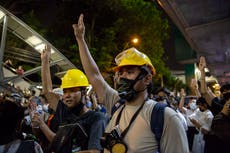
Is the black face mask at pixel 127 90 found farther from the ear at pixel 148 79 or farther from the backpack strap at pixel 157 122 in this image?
the backpack strap at pixel 157 122

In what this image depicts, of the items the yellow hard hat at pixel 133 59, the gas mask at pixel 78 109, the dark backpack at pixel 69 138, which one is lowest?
the dark backpack at pixel 69 138

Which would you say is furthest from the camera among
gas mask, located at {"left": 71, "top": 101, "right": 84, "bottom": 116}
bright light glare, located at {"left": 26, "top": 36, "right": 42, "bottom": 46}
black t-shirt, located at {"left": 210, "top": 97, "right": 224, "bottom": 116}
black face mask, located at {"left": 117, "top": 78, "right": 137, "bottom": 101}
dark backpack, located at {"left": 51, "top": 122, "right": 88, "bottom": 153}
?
bright light glare, located at {"left": 26, "top": 36, "right": 42, "bottom": 46}

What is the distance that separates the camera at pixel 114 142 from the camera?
2203 millimetres

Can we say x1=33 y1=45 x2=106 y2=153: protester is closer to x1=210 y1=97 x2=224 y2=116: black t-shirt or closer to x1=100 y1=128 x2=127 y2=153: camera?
x1=100 y1=128 x2=127 y2=153: camera

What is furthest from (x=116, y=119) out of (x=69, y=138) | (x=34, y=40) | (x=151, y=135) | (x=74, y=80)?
(x=34, y=40)

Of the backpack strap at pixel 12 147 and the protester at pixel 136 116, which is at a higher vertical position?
the protester at pixel 136 116

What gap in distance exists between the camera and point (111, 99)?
2783 millimetres

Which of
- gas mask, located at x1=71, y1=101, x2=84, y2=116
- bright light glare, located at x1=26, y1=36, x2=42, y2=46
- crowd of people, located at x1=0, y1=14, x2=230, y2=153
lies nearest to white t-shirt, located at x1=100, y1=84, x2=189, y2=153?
crowd of people, located at x1=0, y1=14, x2=230, y2=153

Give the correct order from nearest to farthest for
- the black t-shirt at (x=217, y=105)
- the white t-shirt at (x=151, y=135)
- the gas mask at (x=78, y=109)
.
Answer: the white t-shirt at (x=151, y=135) → the gas mask at (x=78, y=109) → the black t-shirt at (x=217, y=105)

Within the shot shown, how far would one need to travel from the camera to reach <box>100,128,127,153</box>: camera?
2203 millimetres

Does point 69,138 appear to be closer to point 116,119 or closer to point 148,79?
point 116,119

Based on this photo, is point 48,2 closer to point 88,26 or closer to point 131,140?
point 88,26

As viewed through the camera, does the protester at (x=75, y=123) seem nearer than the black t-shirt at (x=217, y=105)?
Yes

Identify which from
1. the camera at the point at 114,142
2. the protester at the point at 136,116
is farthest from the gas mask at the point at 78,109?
the camera at the point at 114,142
